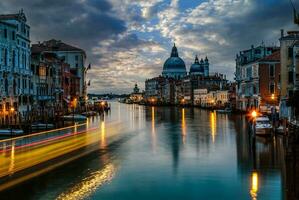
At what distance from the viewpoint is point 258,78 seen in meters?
61.8

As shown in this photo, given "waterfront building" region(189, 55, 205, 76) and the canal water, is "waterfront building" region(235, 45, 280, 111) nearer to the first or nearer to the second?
the canal water

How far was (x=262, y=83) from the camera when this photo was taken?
61.5 metres

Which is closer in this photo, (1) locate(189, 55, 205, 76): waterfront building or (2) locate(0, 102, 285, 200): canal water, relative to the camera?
(2) locate(0, 102, 285, 200): canal water

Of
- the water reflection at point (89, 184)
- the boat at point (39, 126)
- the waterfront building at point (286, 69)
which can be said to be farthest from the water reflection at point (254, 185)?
the boat at point (39, 126)

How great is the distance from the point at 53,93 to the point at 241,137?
1331 inches

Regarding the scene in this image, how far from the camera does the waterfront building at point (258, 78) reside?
60.0 meters

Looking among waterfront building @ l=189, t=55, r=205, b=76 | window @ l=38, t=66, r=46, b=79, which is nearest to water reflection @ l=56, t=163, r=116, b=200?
window @ l=38, t=66, r=46, b=79

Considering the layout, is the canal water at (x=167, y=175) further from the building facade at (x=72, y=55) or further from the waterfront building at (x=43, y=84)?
the building facade at (x=72, y=55)

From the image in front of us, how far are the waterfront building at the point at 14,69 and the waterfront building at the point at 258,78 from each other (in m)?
30.0

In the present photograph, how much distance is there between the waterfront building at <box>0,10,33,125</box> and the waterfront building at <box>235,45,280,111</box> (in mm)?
30023

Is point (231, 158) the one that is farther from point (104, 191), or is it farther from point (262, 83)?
point (262, 83)

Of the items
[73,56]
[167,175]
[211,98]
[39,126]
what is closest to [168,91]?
[211,98]

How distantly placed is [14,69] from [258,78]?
34321mm

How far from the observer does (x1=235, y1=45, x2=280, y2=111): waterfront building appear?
60.0 meters
